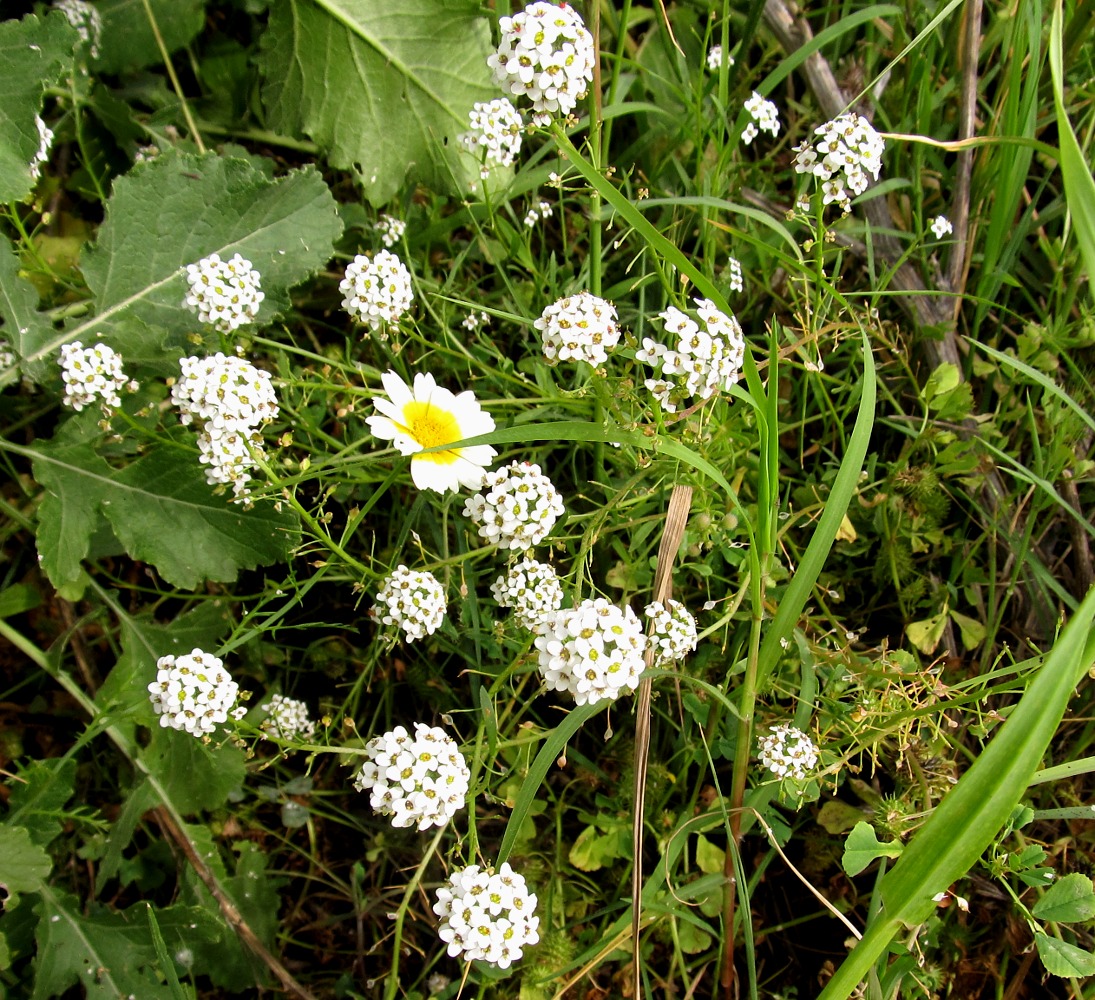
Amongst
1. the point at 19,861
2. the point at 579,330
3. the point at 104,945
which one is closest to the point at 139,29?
the point at 579,330

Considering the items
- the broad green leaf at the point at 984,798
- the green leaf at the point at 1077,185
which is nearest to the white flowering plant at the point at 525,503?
the green leaf at the point at 1077,185

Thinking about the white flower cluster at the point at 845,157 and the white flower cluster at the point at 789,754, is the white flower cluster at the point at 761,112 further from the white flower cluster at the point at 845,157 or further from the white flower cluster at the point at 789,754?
the white flower cluster at the point at 789,754

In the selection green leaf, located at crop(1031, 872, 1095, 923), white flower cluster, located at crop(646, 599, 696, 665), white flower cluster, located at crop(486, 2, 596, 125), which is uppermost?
white flower cluster, located at crop(486, 2, 596, 125)

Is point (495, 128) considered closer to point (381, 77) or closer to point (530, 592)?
point (381, 77)

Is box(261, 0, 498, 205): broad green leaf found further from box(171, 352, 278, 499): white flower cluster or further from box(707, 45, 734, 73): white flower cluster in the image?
box(171, 352, 278, 499): white flower cluster

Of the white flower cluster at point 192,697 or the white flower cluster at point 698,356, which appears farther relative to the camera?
the white flower cluster at point 192,697

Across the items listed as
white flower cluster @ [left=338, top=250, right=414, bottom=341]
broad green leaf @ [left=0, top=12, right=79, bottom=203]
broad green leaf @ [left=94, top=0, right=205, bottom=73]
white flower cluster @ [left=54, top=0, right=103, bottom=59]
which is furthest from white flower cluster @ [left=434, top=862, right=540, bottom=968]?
broad green leaf @ [left=94, top=0, right=205, bottom=73]
